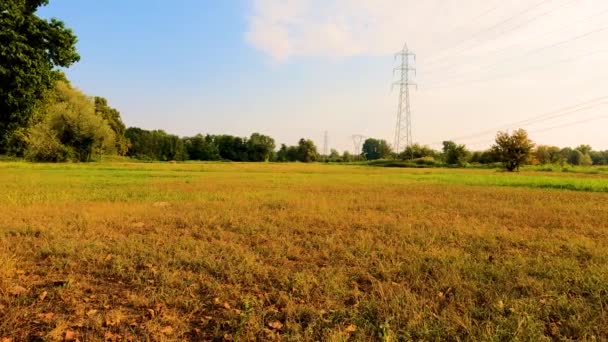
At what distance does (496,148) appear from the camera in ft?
186

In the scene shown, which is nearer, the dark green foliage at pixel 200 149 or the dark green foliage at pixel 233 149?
the dark green foliage at pixel 200 149

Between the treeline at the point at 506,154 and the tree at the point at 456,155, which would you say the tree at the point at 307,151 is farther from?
the tree at the point at 456,155

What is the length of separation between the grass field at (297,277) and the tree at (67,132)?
5504 centimetres

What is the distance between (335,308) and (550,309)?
2.88m

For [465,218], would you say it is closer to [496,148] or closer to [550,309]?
[550,309]

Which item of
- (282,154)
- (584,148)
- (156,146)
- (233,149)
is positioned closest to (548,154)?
(584,148)

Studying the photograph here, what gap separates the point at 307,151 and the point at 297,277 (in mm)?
136852

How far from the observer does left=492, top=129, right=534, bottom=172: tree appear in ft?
178

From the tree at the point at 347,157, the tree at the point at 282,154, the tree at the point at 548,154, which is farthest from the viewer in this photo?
the tree at the point at 347,157

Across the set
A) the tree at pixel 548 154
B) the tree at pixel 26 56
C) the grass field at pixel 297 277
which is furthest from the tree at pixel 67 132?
the tree at pixel 548 154

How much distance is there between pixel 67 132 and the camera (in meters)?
61.0

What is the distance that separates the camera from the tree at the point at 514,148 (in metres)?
54.3

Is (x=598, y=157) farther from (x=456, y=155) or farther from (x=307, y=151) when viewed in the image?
(x=307, y=151)

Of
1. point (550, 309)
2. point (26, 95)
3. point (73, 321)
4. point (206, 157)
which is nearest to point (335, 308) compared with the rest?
point (550, 309)
